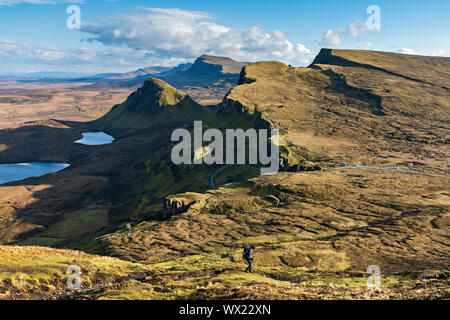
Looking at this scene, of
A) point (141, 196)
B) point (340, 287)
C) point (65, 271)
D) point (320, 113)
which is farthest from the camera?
point (320, 113)

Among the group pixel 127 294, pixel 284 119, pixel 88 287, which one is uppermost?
pixel 284 119

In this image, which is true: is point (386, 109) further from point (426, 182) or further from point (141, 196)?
point (141, 196)

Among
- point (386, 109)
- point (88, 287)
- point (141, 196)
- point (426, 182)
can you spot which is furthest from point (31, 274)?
point (386, 109)

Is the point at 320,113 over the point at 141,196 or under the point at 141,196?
over

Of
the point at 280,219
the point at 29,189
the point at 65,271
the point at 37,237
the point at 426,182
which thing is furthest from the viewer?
the point at 29,189

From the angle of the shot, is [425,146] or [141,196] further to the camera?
[141,196]

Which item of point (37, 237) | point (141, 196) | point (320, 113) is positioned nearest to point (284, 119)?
point (320, 113)

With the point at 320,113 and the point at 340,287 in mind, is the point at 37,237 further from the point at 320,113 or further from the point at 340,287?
the point at 320,113

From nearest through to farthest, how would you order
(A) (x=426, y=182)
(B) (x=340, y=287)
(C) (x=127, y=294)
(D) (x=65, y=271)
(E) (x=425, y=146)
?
(C) (x=127, y=294), (B) (x=340, y=287), (D) (x=65, y=271), (A) (x=426, y=182), (E) (x=425, y=146)

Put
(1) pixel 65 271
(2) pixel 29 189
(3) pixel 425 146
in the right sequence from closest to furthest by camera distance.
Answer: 1. (1) pixel 65 271
2. (3) pixel 425 146
3. (2) pixel 29 189
